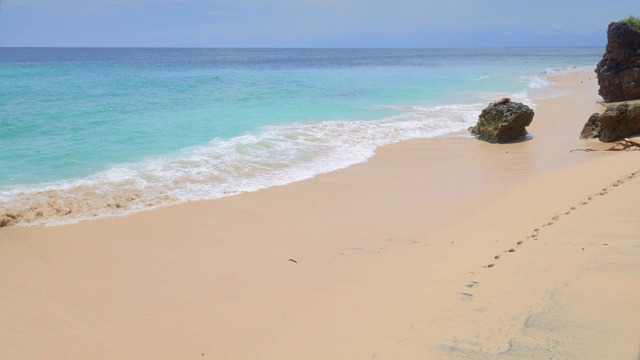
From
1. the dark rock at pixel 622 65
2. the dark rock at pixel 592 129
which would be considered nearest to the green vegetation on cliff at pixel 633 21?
the dark rock at pixel 622 65

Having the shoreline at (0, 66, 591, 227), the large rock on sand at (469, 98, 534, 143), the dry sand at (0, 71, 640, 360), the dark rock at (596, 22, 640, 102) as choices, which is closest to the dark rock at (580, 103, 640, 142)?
the large rock on sand at (469, 98, 534, 143)

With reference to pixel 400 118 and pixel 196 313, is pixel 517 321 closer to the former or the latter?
pixel 196 313

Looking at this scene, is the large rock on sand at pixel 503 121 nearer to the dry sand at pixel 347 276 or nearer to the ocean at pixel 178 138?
the ocean at pixel 178 138

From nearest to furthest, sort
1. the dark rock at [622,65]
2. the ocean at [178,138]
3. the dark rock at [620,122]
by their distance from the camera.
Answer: the ocean at [178,138], the dark rock at [620,122], the dark rock at [622,65]

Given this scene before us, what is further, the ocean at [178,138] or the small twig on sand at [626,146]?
the small twig on sand at [626,146]

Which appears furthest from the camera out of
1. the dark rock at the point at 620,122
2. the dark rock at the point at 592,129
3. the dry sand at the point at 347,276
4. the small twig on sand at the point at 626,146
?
the dark rock at the point at 592,129

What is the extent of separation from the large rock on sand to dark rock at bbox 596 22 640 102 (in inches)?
398

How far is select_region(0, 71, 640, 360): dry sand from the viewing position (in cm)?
358

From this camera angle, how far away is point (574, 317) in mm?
3475

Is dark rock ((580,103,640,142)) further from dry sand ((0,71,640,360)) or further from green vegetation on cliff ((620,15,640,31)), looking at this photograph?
green vegetation on cliff ((620,15,640,31))

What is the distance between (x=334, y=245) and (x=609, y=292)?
3.07 m

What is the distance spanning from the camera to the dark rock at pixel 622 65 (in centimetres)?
2014

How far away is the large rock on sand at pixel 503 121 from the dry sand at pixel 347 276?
13.4 feet

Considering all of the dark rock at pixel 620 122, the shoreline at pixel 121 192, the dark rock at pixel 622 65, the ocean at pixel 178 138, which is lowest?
the shoreline at pixel 121 192
